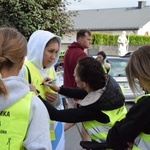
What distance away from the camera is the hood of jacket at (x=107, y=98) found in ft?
10.7

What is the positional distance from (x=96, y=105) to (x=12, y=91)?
3.46 ft

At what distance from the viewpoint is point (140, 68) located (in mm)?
2627

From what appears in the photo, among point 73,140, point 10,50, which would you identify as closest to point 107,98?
point 10,50

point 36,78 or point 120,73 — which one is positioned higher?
point 36,78

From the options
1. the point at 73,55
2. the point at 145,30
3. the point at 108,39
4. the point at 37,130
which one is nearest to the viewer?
the point at 37,130

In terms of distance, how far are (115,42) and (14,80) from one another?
1837 inches

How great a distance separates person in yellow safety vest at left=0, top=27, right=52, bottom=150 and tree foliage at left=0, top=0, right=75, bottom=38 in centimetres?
1545

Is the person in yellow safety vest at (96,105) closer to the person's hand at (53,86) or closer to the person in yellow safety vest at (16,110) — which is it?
the person's hand at (53,86)

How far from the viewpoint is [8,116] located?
7.63 ft

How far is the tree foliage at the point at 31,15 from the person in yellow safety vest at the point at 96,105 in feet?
47.5

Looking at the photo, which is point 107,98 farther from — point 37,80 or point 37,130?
point 37,130

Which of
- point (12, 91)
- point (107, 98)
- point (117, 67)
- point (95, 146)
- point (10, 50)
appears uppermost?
point (10, 50)

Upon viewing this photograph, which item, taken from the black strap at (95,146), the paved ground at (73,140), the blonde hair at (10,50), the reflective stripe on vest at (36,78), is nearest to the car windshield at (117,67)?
the paved ground at (73,140)

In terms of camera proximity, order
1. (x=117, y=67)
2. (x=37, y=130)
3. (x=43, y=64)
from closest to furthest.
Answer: (x=37, y=130), (x=43, y=64), (x=117, y=67)
